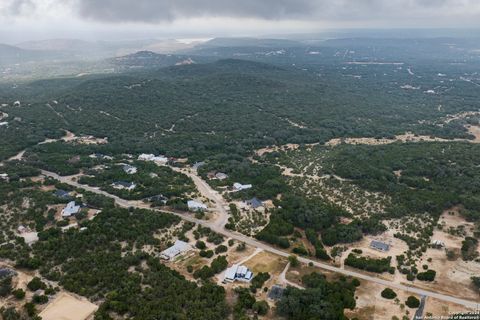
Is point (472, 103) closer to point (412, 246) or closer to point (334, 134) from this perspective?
point (334, 134)

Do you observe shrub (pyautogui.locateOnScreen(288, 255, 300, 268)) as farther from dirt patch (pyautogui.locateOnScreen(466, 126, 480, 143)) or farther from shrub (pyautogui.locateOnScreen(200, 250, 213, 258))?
dirt patch (pyautogui.locateOnScreen(466, 126, 480, 143))

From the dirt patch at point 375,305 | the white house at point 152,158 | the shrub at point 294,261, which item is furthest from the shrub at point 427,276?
the white house at point 152,158

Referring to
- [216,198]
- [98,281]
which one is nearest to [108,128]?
[216,198]

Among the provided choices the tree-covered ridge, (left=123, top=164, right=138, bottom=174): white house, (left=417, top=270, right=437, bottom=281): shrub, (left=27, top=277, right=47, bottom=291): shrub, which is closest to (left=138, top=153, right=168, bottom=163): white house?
(left=123, top=164, right=138, bottom=174): white house

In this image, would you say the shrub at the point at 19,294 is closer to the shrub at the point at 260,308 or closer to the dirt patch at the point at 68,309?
the dirt patch at the point at 68,309

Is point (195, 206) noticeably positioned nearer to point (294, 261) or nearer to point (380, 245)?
point (294, 261)

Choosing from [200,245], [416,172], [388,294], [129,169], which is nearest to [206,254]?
[200,245]
